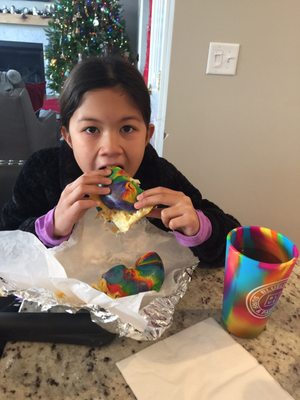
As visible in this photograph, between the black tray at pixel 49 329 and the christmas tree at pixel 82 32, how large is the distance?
136 inches

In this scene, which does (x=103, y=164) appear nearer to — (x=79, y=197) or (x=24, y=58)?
(x=79, y=197)

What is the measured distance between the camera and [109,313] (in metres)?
0.51

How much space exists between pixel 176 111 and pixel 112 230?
2.93 feet

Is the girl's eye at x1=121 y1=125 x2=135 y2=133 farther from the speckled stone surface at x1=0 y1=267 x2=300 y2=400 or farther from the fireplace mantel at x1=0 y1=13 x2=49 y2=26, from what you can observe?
the fireplace mantel at x1=0 y1=13 x2=49 y2=26

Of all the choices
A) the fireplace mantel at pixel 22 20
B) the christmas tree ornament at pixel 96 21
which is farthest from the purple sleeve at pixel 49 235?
the fireplace mantel at pixel 22 20

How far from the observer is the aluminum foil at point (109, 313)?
508mm

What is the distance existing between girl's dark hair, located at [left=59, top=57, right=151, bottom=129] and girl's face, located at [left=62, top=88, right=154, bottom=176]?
2 centimetres

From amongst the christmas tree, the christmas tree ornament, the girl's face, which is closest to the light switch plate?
the girl's face

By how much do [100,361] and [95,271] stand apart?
0.63 feet

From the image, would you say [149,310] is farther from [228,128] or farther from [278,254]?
[228,128]

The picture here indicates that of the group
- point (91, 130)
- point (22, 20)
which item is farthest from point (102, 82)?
point (22, 20)

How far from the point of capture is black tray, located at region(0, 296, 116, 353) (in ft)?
1.67

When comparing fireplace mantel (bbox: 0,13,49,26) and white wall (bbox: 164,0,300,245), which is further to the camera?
fireplace mantel (bbox: 0,13,49,26)

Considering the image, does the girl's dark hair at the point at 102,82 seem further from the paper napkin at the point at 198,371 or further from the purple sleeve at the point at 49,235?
the paper napkin at the point at 198,371
